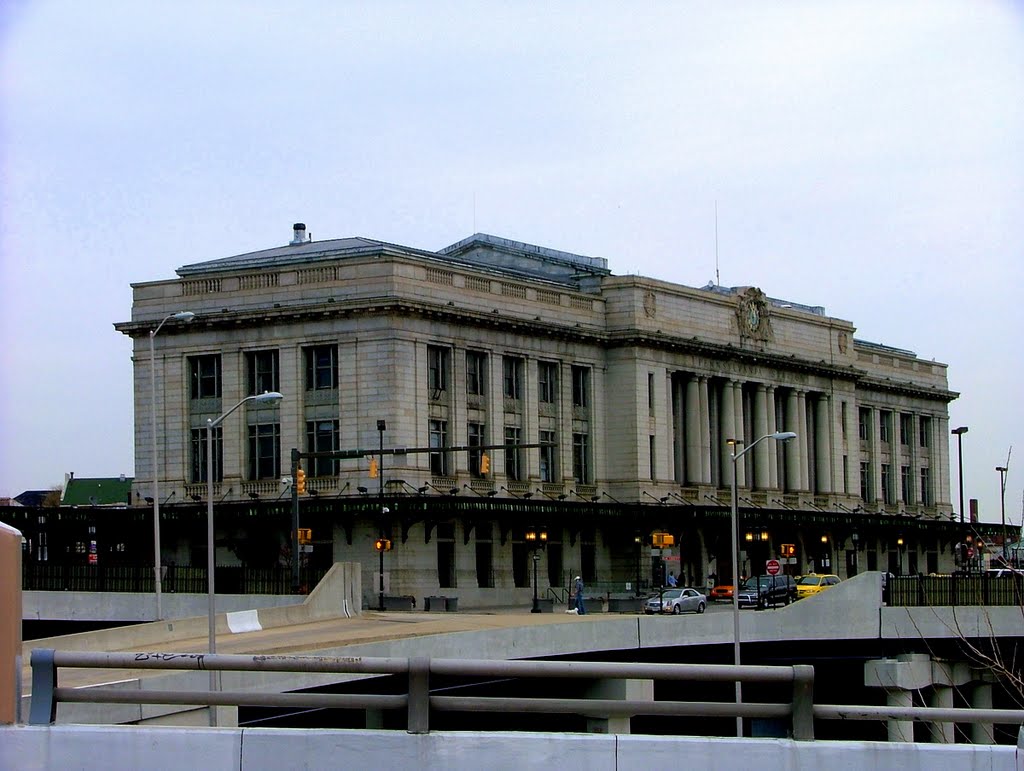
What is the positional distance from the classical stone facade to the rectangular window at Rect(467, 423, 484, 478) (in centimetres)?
24

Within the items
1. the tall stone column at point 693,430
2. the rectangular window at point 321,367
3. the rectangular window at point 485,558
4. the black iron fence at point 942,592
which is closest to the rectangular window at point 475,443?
the rectangular window at point 485,558

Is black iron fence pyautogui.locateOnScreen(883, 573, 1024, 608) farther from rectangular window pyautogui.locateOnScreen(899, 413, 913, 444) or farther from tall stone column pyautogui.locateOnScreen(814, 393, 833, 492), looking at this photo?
rectangular window pyautogui.locateOnScreen(899, 413, 913, 444)

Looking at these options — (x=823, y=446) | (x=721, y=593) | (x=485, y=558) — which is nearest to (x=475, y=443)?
(x=485, y=558)

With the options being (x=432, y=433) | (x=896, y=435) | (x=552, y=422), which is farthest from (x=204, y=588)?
(x=896, y=435)

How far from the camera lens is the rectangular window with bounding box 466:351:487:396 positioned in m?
85.2

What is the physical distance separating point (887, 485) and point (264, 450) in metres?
56.3

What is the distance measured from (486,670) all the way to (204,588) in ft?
170

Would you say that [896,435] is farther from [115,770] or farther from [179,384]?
[115,770]

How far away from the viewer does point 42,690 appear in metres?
9.11

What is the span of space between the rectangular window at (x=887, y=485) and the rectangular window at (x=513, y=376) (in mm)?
43141

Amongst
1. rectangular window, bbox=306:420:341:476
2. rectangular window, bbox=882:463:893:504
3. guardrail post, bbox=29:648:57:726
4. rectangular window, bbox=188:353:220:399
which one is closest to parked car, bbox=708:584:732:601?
rectangular window, bbox=306:420:341:476

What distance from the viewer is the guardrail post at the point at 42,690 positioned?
9078 mm

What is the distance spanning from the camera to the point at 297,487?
61.1 metres

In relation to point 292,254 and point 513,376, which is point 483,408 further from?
point 292,254
